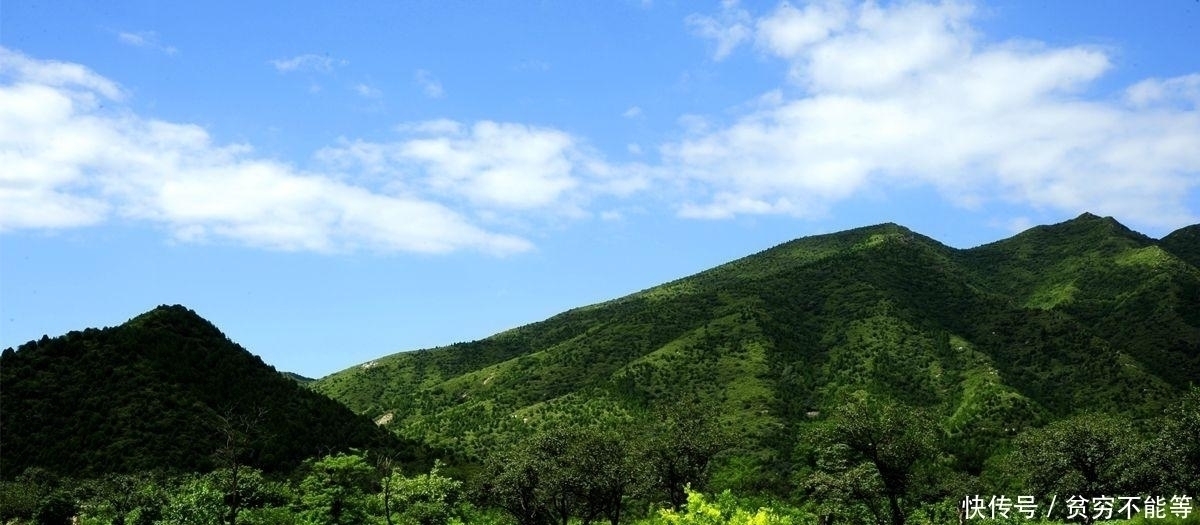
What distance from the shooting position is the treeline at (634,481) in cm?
5319

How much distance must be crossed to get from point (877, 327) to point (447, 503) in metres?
120

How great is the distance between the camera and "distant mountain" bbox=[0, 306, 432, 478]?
91.1 m

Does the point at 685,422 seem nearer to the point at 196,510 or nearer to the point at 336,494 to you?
the point at 336,494

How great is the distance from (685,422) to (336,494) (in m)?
27.5

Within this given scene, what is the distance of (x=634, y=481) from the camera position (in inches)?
2692

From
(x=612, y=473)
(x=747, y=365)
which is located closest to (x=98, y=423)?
(x=612, y=473)

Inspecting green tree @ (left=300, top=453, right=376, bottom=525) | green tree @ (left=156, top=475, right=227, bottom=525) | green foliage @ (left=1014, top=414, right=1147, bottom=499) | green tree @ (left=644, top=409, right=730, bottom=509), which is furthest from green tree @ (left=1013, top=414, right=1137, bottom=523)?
green tree @ (left=156, top=475, right=227, bottom=525)

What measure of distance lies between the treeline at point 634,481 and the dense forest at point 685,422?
9.3 inches

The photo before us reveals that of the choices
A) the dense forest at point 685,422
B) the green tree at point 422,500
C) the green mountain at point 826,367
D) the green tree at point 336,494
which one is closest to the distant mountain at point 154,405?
the dense forest at point 685,422

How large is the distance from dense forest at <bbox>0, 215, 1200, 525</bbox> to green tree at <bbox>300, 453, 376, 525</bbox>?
22 cm

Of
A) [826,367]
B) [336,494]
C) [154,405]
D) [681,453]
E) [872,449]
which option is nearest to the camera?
[872,449]

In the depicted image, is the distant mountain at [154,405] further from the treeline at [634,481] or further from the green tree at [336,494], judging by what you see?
the green tree at [336,494]

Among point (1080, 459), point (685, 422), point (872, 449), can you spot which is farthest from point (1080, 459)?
point (685, 422)

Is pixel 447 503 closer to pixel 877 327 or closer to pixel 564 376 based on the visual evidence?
pixel 564 376
